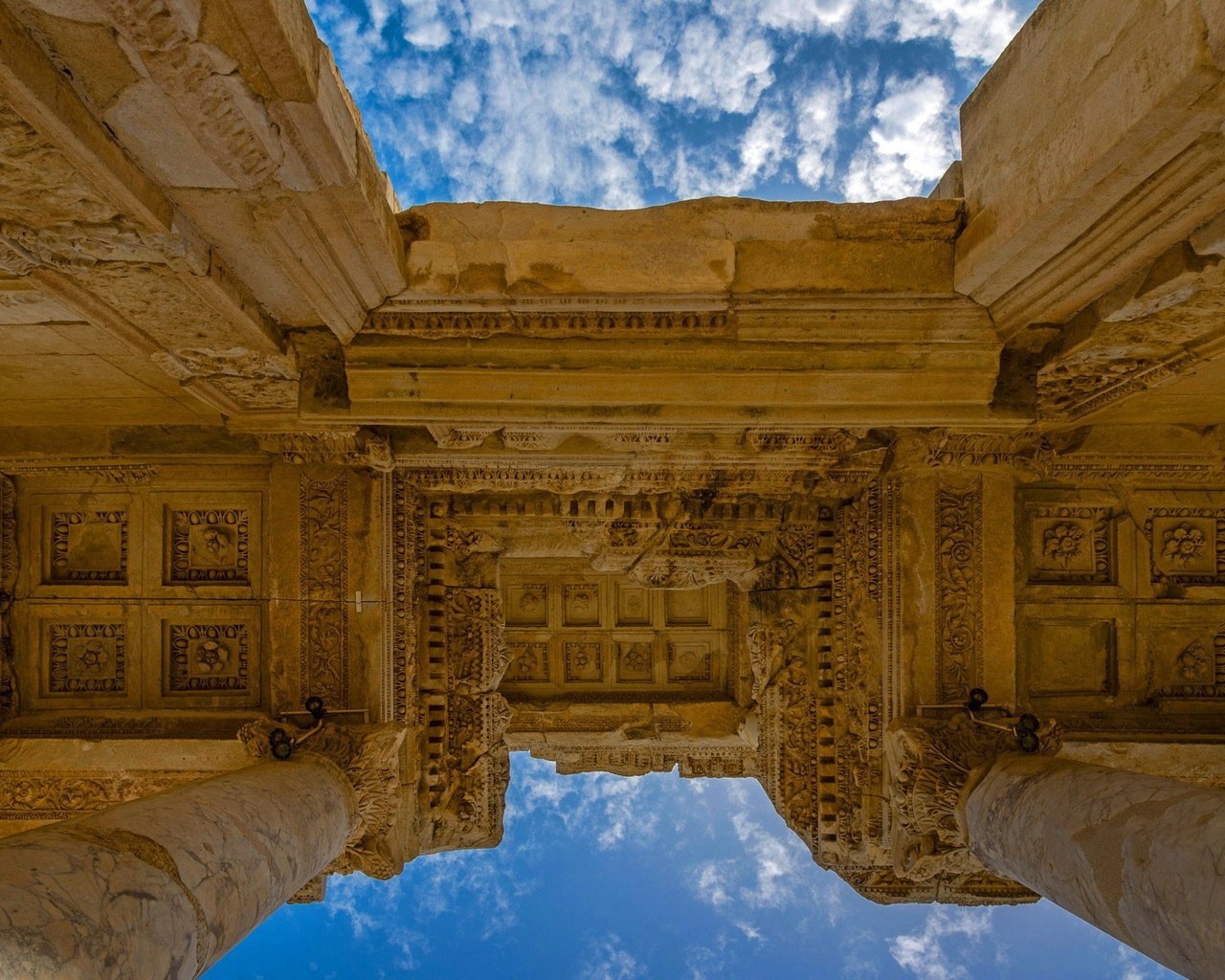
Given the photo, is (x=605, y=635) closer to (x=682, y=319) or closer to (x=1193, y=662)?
(x=1193, y=662)

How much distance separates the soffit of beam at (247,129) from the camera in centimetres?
178

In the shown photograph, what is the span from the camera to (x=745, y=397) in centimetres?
351

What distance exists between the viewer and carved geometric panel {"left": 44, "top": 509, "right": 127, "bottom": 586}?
203 inches

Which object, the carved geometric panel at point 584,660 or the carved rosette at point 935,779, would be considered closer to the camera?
the carved rosette at point 935,779

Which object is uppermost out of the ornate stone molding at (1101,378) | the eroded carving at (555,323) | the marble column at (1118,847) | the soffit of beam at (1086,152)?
the soffit of beam at (1086,152)

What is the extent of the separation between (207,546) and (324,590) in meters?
1.00

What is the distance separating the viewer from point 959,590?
4824 mm

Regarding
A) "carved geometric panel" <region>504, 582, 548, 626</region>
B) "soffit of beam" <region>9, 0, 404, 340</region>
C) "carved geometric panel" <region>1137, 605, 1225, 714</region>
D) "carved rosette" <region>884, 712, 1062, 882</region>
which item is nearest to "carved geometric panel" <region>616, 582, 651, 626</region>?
"carved geometric panel" <region>504, 582, 548, 626</region>

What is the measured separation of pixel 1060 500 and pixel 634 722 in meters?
4.59

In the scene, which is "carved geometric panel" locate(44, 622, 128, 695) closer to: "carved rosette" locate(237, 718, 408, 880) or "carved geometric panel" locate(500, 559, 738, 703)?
"carved rosette" locate(237, 718, 408, 880)

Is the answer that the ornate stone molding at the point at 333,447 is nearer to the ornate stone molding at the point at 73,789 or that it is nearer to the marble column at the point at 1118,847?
the ornate stone molding at the point at 73,789

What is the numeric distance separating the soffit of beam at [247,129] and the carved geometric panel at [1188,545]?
5.53m

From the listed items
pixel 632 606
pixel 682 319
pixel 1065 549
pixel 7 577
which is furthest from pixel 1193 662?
pixel 7 577

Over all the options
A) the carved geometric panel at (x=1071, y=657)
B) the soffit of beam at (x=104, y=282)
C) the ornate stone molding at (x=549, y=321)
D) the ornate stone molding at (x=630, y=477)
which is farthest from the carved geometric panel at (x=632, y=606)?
the ornate stone molding at (x=549, y=321)
